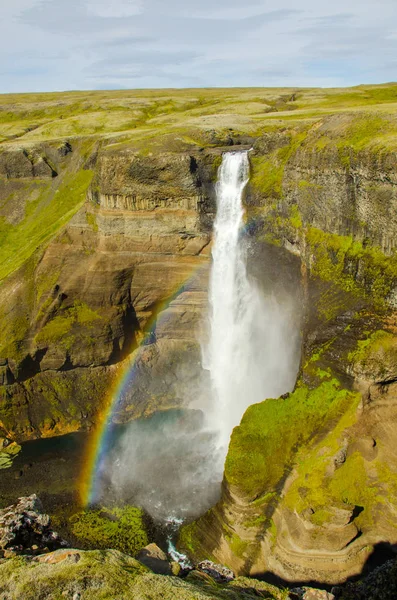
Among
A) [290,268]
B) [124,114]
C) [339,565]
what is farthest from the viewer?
[124,114]

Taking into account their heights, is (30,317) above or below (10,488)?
A: above

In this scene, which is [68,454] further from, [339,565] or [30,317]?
[339,565]

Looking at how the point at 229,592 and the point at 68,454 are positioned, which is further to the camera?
the point at 68,454

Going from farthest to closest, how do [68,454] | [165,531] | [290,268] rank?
[68,454]
[290,268]
[165,531]

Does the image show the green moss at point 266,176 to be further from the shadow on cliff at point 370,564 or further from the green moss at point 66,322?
the shadow on cliff at point 370,564

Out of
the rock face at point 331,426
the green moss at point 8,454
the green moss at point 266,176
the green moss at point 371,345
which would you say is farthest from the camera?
the green moss at point 8,454

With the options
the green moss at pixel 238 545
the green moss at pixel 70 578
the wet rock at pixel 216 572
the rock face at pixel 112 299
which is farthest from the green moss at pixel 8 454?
the green moss at pixel 70 578

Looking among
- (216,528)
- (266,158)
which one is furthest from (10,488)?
(266,158)
